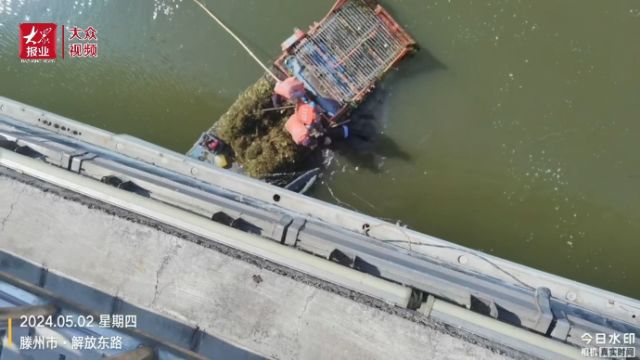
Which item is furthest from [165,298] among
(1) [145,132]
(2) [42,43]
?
(2) [42,43]

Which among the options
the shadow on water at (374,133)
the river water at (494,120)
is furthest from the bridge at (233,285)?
the shadow on water at (374,133)

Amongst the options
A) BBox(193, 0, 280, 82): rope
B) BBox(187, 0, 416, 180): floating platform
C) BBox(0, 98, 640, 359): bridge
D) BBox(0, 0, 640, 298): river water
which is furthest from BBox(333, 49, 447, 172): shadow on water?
BBox(0, 98, 640, 359): bridge

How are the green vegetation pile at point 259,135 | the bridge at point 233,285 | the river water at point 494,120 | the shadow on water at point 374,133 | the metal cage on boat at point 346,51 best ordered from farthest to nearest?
the shadow on water at point 374,133, the green vegetation pile at point 259,135, the metal cage on boat at point 346,51, the river water at point 494,120, the bridge at point 233,285

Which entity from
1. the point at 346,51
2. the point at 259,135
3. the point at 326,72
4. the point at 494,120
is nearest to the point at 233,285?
the point at 259,135

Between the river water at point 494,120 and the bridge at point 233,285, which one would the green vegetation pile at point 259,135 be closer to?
the river water at point 494,120

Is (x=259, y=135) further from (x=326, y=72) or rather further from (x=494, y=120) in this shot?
(x=494, y=120)
